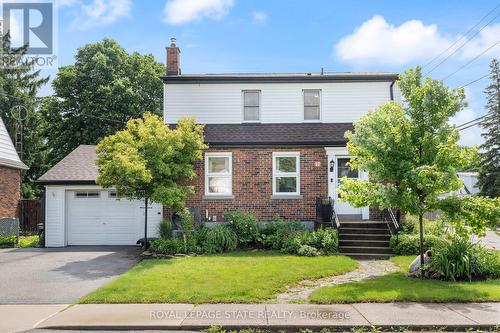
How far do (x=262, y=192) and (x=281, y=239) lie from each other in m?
2.46

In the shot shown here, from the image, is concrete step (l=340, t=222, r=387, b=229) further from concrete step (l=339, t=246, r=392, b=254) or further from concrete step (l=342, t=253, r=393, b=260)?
concrete step (l=342, t=253, r=393, b=260)

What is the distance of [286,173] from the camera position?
56.4ft

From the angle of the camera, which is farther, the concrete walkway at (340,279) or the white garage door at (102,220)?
the white garage door at (102,220)

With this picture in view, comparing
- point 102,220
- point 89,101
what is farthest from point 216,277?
point 89,101

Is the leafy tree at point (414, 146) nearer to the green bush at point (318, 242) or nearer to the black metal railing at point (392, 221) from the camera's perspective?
the green bush at point (318, 242)

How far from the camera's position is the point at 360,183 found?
37.6 feet

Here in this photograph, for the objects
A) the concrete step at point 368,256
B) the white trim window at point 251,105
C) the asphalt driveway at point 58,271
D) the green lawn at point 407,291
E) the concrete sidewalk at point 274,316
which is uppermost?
A: the white trim window at point 251,105

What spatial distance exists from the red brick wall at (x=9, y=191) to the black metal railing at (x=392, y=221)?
1719cm

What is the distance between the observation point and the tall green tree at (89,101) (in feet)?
102

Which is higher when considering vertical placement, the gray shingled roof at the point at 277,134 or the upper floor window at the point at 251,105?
the upper floor window at the point at 251,105

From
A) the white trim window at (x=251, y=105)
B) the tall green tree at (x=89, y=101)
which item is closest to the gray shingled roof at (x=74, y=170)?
the white trim window at (x=251, y=105)

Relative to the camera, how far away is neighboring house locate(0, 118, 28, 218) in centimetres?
2106

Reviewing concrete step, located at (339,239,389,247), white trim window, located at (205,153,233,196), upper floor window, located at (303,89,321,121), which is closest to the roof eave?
upper floor window, located at (303,89,321,121)

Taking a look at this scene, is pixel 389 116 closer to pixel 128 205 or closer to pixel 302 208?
pixel 302 208
